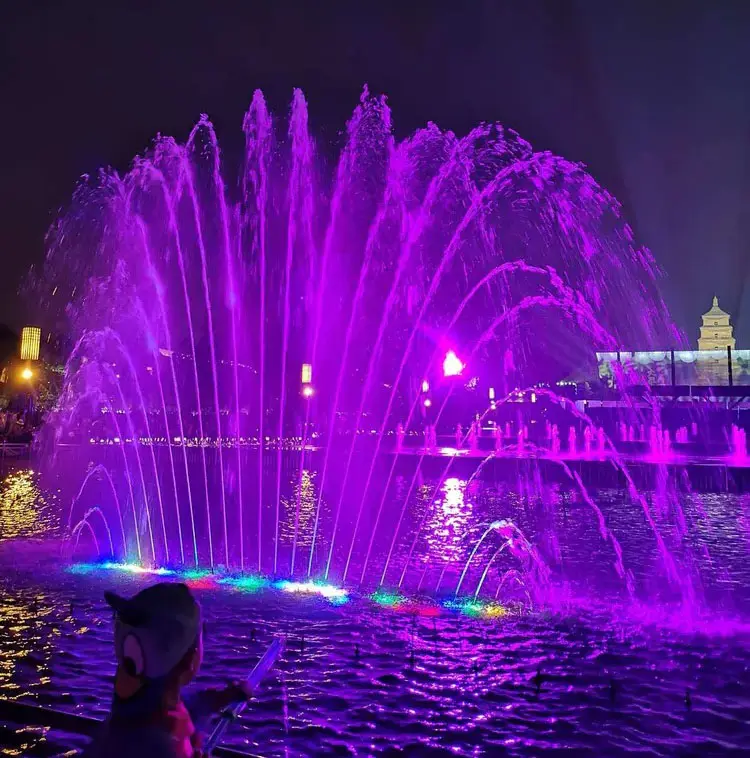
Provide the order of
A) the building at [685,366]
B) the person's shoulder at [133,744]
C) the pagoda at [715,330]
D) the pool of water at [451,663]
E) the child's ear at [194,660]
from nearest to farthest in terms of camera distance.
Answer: the person's shoulder at [133,744] → the child's ear at [194,660] → the pool of water at [451,663] → the building at [685,366] → the pagoda at [715,330]

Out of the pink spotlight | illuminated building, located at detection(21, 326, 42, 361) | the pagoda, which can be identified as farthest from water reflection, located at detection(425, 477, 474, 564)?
the pagoda

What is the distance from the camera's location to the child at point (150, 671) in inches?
99.0

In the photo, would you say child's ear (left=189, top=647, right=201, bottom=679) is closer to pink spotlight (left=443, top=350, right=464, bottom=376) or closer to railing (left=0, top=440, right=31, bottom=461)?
railing (left=0, top=440, right=31, bottom=461)

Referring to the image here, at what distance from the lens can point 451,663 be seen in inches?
291

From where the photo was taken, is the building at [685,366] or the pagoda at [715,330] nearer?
the building at [685,366]

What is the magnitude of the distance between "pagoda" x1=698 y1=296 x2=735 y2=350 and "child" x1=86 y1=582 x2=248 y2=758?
153484 mm

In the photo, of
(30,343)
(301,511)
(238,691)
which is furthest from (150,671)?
(30,343)

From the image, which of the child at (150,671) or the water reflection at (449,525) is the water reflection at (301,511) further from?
the child at (150,671)

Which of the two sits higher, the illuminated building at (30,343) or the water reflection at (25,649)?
the illuminated building at (30,343)

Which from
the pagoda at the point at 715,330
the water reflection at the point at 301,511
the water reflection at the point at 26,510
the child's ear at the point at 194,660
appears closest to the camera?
the child's ear at the point at 194,660

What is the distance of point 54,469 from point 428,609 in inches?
928

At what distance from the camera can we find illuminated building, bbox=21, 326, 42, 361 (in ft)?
128

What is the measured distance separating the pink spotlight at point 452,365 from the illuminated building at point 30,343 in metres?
27.9

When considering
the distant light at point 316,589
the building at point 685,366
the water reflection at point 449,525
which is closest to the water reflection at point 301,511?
the water reflection at point 449,525
